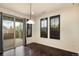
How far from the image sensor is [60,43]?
172 inches

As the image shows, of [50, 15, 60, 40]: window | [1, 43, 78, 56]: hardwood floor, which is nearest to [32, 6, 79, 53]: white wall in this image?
[50, 15, 60, 40]: window

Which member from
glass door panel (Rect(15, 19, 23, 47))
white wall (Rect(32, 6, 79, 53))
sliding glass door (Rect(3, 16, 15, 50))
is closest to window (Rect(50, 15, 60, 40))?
white wall (Rect(32, 6, 79, 53))

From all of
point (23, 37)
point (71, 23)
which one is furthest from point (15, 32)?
point (71, 23)

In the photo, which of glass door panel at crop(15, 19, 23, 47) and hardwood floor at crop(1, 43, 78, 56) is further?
glass door panel at crop(15, 19, 23, 47)

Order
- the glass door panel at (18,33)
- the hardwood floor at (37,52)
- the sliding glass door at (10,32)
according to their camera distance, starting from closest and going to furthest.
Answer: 1. the hardwood floor at (37,52)
2. the sliding glass door at (10,32)
3. the glass door panel at (18,33)

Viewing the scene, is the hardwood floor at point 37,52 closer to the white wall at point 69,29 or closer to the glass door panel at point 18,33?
the white wall at point 69,29

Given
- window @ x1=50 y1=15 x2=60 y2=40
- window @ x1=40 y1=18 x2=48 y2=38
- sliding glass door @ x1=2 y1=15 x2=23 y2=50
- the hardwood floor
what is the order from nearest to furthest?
the hardwood floor → sliding glass door @ x1=2 y1=15 x2=23 y2=50 → window @ x1=50 y1=15 x2=60 y2=40 → window @ x1=40 y1=18 x2=48 y2=38

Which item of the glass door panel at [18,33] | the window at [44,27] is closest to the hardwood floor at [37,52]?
the glass door panel at [18,33]

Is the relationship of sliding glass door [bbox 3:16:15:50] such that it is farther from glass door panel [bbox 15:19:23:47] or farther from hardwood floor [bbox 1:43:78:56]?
hardwood floor [bbox 1:43:78:56]

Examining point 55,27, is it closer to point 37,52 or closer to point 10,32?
point 37,52

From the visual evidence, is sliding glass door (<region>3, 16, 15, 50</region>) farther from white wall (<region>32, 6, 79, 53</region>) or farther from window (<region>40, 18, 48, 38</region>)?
white wall (<region>32, 6, 79, 53</region>)

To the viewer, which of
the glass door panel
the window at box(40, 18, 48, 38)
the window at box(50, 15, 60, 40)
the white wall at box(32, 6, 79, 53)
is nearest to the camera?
the white wall at box(32, 6, 79, 53)

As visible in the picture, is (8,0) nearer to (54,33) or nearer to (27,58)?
(27,58)

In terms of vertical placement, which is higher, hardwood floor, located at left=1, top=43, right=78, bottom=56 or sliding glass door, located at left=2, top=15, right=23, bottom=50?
sliding glass door, located at left=2, top=15, right=23, bottom=50
